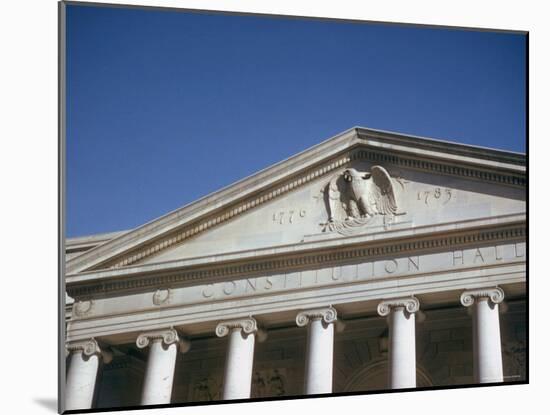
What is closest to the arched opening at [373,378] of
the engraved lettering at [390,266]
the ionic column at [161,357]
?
the engraved lettering at [390,266]

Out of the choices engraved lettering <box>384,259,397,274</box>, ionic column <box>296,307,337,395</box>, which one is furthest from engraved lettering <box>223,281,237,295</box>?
engraved lettering <box>384,259,397,274</box>

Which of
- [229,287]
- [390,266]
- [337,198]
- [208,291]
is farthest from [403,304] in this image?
[208,291]

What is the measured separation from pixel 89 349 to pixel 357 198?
5.00 m

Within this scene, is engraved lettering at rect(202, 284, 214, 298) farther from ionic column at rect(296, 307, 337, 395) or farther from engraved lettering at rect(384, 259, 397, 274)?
engraved lettering at rect(384, 259, 397, 274)

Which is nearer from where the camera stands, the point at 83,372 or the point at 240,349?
the point at 83,372

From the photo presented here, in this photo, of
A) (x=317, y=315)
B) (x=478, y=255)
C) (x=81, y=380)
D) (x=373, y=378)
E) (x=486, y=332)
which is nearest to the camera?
(x=81, y=380)

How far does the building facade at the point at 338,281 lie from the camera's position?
754 inches

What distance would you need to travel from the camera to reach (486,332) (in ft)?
63.3

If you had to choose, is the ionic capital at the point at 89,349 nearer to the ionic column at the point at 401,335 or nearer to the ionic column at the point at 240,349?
the ionic column at the point at 240,349

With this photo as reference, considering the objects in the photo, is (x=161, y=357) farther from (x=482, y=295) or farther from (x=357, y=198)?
(x=482, y=295)

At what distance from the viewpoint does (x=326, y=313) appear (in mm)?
19703

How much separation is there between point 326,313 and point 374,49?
429 centimetres

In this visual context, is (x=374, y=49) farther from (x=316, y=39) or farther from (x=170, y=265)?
(x=170, y=265)

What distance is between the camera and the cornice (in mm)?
19484
